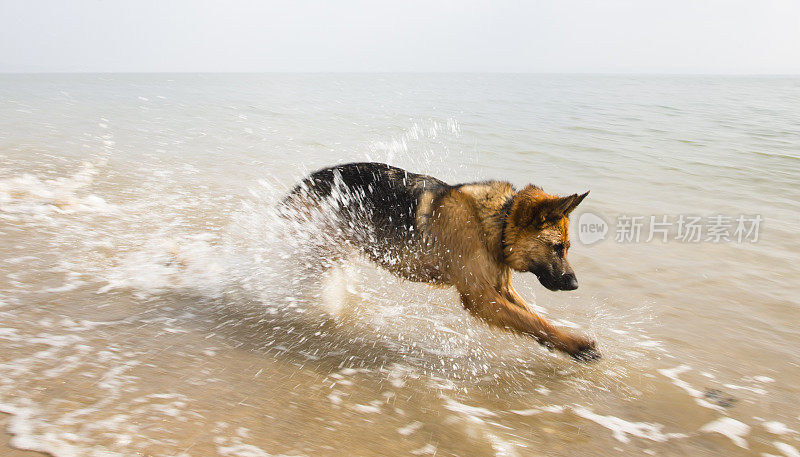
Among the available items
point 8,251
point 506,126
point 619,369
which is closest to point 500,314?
point 619,369

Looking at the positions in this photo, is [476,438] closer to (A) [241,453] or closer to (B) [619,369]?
(A) [241,453]

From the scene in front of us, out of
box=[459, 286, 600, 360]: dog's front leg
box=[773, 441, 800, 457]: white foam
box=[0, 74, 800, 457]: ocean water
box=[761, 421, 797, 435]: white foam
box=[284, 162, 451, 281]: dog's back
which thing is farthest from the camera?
box=[284, 162, 451, 281]: dog's back

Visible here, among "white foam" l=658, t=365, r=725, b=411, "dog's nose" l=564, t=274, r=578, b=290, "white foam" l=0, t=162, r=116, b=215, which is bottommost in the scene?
"white foam" l=658, t=365, r=725, b=411

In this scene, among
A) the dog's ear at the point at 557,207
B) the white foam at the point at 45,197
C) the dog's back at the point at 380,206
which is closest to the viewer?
the dog's ear at the point at 557,207

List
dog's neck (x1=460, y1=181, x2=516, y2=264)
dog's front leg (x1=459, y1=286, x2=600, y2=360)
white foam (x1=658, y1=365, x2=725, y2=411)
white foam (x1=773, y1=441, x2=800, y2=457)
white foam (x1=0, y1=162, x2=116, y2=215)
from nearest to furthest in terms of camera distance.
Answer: white foam (x1=773, y1=441, x2=800, y2=457) < white foam (x1=658, y1=365, x2=725, y2=411) < dog's front leg (x1=459, y1=286, x2=600, y2=360) < dog's neck (x1=460, y1=181, x2=516, y2=264) < white foam (x1=0, y1=162, x2=116, y2=215)

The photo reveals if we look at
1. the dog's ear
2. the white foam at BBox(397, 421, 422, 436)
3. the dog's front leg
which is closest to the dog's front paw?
the dog's front leg

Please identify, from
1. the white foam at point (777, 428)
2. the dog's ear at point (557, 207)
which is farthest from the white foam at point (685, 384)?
the dog's ear at point (557, 207)

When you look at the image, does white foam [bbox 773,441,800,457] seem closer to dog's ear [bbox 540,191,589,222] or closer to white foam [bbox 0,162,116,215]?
dog's ear [bbox 540,191,589,222]

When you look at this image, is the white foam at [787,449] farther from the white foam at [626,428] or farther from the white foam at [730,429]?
the white foam at [626,428]

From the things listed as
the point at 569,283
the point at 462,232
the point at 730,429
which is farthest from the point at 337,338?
the point at 730,429

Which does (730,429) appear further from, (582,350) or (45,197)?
(45,197)

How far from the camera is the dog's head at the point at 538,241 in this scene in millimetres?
4020

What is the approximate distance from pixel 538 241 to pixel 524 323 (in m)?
0.68

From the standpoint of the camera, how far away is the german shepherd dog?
13.2ft
